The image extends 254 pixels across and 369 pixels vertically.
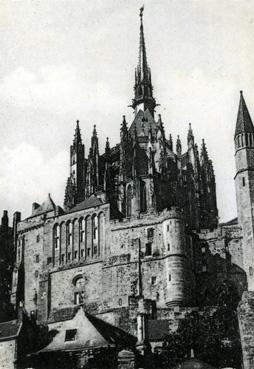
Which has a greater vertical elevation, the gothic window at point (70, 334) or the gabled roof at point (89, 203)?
the gabled roof at point (89, 203)

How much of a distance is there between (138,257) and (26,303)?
15.2m

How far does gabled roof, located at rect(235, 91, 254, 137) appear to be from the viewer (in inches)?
2498

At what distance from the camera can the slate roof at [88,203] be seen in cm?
6669

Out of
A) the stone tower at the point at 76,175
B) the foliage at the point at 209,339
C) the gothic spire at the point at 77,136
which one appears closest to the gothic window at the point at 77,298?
the stone tower at the point at 76,175

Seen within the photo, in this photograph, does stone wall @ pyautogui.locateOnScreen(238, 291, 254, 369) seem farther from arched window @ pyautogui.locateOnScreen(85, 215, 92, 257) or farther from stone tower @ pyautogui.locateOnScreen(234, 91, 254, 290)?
arched window @ pyautogui.locateOnScreen(85, 215, 92, 257)

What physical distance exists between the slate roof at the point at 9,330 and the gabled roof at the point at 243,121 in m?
30.5

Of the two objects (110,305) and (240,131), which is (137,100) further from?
(110,305)

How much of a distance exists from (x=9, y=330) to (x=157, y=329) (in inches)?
466

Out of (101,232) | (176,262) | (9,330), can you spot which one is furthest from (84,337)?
(101,232)

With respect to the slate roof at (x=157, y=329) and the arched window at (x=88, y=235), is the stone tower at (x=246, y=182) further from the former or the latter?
the arched window at (x=88, y=235)

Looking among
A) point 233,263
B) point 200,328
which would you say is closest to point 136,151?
point 233,263

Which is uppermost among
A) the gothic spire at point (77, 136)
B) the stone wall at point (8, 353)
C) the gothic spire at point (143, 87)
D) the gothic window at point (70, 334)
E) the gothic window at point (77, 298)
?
the gothic spire at point (143, 87)

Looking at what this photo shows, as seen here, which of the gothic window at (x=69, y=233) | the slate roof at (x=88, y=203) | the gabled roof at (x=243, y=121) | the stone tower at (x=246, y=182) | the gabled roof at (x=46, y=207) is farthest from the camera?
the gabled roof at (x=46, y=207)

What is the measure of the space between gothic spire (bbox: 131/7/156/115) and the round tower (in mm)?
30757
